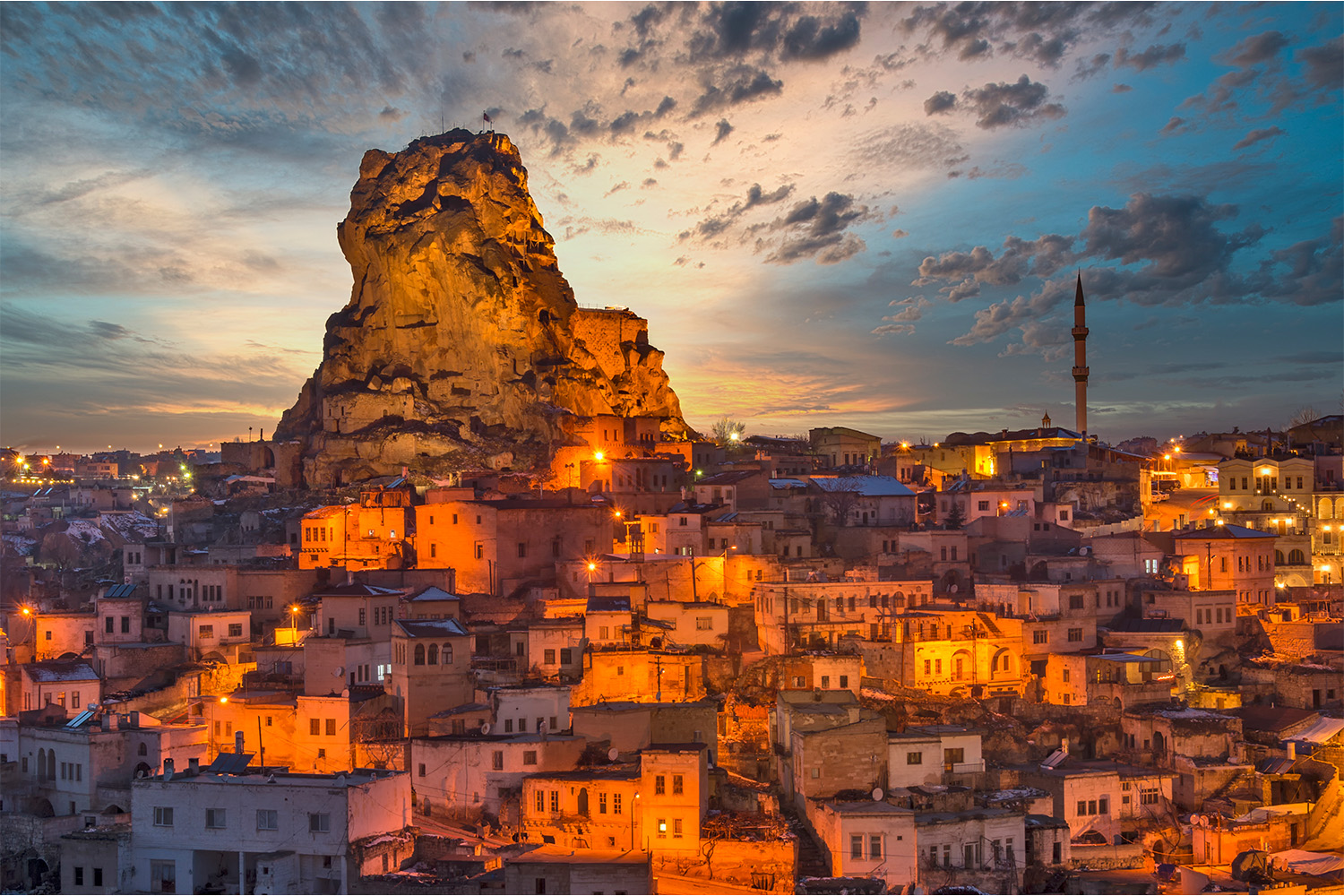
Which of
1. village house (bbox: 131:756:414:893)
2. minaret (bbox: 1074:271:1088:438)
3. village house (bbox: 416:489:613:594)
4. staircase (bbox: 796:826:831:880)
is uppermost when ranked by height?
minaret (bbox: 1074:271:1088:438)

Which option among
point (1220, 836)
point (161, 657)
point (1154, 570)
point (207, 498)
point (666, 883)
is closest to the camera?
point (666, 883)

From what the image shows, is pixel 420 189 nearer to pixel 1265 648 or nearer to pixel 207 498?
pixel 207 498

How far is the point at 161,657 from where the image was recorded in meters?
40.8

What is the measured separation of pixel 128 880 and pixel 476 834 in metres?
8.78

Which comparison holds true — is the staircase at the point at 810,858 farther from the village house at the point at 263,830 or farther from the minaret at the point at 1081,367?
the minaret at the point at 1081,367

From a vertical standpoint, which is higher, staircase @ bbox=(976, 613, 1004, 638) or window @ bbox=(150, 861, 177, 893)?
staircase @ bbox=(976, 613, 1004, 638)

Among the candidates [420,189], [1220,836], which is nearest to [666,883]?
[1220,836]

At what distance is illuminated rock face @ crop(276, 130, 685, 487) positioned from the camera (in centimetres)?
8131

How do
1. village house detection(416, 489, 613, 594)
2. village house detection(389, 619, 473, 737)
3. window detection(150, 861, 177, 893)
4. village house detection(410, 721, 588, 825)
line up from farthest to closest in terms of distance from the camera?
village house detection(416, 489, 613, 594)
village house detection(389, 619, 473, 737)
village house detection(410, 721, 588, 825)
window detection(150, 861, 177, 893)

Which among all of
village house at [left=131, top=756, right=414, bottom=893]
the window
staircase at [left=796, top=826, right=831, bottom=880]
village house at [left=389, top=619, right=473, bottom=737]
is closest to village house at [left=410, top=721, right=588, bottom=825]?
village house at [left=389, top=619, right=473, bottom=737]

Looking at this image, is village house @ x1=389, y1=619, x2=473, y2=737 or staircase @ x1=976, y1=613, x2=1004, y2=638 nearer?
village house @ x1=389, y1=619, x2=473, y2=737

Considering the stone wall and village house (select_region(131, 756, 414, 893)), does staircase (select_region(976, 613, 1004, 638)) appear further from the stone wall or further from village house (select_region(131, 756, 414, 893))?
the stone wall

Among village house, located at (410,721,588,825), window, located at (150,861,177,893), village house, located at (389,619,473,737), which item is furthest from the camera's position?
Answer: village house, located at (389,619,473,737)

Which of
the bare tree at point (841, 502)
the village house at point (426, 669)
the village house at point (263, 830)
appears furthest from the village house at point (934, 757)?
the bare tree at point (841, 502)
